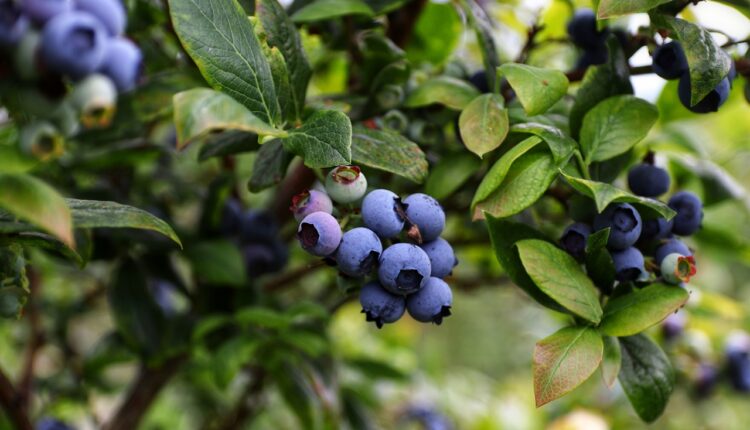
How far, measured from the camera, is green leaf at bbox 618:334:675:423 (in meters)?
0.71

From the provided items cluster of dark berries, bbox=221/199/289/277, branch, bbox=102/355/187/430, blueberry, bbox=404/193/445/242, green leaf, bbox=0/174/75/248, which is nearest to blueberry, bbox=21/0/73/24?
green leaf, bbox=0/174/75/248

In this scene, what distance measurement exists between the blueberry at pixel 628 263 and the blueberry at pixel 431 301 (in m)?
0.18

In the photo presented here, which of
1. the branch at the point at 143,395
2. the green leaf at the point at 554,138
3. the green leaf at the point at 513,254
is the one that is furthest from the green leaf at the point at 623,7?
the branch at the point at 143,395

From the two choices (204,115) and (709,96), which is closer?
(204,115)

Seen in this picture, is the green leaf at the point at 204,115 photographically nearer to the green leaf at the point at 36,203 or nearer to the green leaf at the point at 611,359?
the green leaf at the point at 36,203

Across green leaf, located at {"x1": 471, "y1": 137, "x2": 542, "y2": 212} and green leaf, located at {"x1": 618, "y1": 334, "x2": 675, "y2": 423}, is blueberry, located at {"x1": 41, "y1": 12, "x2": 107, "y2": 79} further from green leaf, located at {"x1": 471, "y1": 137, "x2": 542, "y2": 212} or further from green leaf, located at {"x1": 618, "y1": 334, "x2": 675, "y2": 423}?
green leaf, located at {"x1": 618, "y1": 334, "x2": 675, "y2": 423}

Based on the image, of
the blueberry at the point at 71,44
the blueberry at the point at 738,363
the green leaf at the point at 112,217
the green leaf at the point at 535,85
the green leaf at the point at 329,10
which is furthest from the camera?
the blueberry at the point at 738,363

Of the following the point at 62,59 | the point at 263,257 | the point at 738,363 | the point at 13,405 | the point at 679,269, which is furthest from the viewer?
the point at 738,363

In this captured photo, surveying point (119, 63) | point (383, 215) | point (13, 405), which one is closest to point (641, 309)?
point (383, 215)

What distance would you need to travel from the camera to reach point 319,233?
601 millimetres

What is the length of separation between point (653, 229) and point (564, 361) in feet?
0.58

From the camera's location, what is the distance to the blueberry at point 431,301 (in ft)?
2.07

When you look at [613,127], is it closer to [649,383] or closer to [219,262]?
[649,383]

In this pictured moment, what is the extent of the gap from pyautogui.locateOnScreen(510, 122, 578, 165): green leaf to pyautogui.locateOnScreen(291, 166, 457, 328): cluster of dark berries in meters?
0.11
